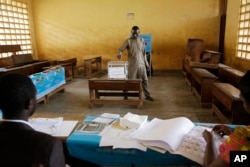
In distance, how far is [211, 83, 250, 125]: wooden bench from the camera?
2.86 metres

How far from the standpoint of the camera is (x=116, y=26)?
8.55 metres

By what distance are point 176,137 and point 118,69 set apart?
2.87m

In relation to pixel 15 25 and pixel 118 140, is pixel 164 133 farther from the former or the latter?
pixel 15 25

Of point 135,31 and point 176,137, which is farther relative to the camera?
point 135,31

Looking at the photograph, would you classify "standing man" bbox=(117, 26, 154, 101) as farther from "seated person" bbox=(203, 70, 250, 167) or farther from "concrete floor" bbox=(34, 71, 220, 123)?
"seated person" bbox=(203, 70, 250, 167)

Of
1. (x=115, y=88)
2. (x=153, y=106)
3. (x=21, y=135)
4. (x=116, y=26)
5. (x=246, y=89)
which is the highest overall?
(x=116, y=26)

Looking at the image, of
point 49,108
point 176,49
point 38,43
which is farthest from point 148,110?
point 38,43

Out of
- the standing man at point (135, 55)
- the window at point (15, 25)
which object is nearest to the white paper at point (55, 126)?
the standing man at point (135, 55)

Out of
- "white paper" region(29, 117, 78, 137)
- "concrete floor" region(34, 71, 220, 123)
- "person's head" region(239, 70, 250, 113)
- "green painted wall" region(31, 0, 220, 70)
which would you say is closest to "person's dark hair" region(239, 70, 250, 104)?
"person's head" region(239, 70, 250, 113)

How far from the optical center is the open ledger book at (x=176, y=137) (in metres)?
1.34

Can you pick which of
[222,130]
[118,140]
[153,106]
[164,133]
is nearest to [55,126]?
[118,140]

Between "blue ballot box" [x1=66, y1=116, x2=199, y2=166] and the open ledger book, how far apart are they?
0.16ft

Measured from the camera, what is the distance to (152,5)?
27.0 ft

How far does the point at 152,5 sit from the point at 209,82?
16.3 ft
